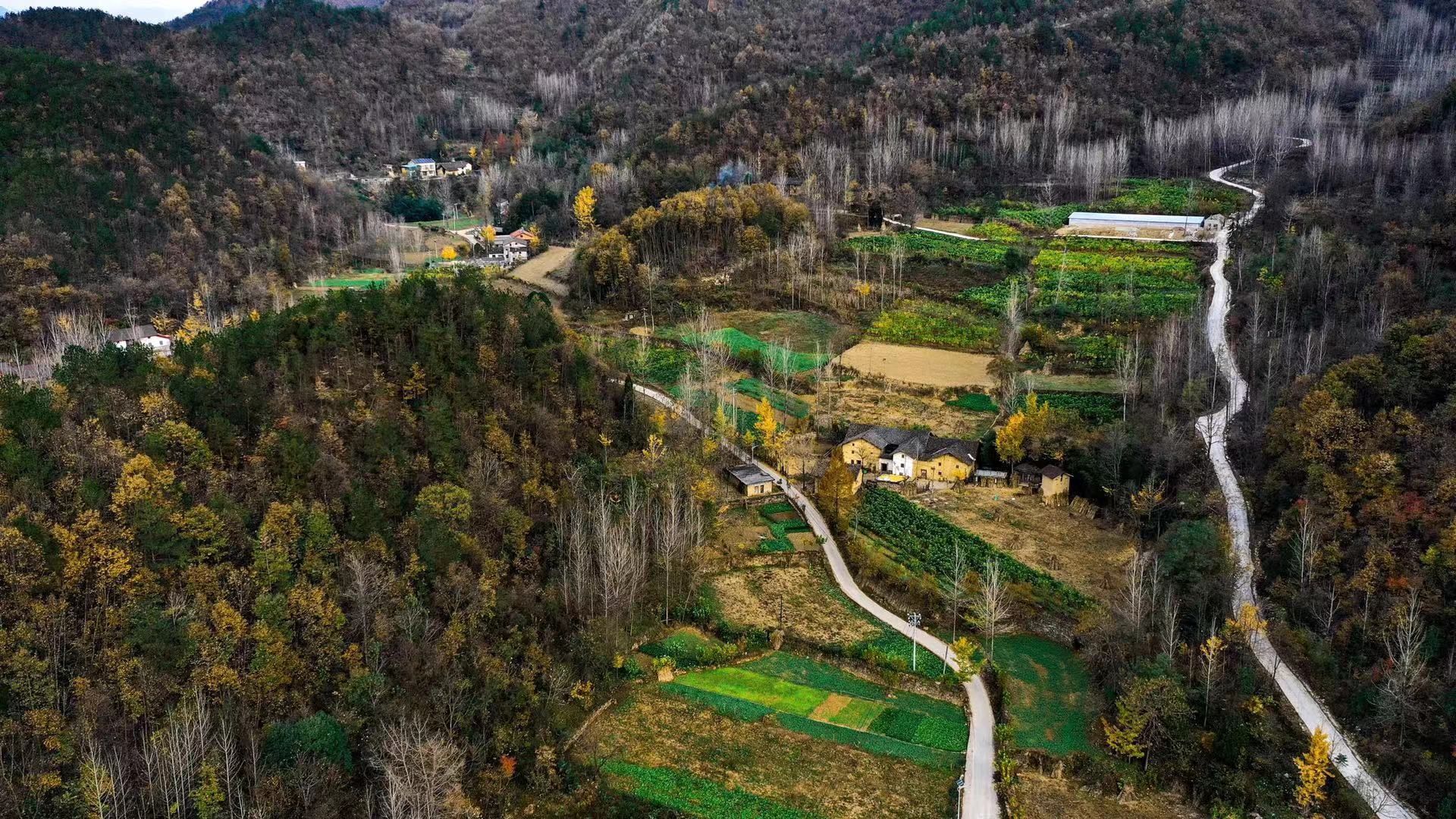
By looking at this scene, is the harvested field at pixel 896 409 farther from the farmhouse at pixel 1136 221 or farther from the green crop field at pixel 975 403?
the farmhouse at pixel 1136 221

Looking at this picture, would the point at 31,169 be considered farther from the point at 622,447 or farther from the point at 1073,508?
the point at 1073,508

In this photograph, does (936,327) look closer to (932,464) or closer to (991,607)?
(932,464)

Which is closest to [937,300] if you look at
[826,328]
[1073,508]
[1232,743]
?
[826,328]

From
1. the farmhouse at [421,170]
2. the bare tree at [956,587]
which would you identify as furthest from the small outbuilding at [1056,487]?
the farmhouse at [421,170]

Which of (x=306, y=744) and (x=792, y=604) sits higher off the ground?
(x=306, y=744)

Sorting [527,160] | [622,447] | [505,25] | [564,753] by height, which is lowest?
[564,753]

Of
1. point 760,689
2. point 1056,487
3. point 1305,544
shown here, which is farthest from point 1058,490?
point 760,689
